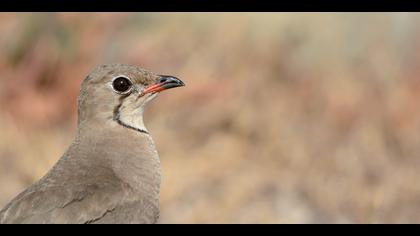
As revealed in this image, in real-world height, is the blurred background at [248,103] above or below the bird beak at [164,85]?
above

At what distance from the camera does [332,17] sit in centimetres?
995

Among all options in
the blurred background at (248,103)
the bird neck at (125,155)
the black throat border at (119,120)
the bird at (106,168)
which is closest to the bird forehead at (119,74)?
the bird at (106,168)

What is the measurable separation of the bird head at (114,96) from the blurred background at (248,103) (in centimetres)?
344

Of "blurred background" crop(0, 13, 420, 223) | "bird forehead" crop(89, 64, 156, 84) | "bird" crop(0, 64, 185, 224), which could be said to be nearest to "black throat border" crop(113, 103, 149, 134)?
"bird" crop(0, 64, 185, 224)

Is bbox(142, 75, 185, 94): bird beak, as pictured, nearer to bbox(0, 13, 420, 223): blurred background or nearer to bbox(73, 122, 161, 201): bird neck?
bbox(73, 122, 161, 201): bird neck

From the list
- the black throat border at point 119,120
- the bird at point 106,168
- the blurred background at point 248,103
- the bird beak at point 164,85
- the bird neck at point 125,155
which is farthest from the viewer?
the blurred background at point 248,103

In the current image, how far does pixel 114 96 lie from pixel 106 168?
0.53m

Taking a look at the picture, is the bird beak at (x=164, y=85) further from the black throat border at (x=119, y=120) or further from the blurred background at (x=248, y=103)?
the blurred background at (x=248, y=103)

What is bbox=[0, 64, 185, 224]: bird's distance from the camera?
4734 mm

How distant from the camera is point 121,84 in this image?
17.9 feet

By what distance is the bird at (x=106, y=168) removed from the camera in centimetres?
473

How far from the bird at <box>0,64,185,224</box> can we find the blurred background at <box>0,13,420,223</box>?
3465 millimetres

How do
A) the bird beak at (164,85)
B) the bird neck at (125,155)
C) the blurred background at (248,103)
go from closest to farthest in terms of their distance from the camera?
the bird neck at (125,155)
the bird beak at (164,85)
the blurred background at (248,103)
